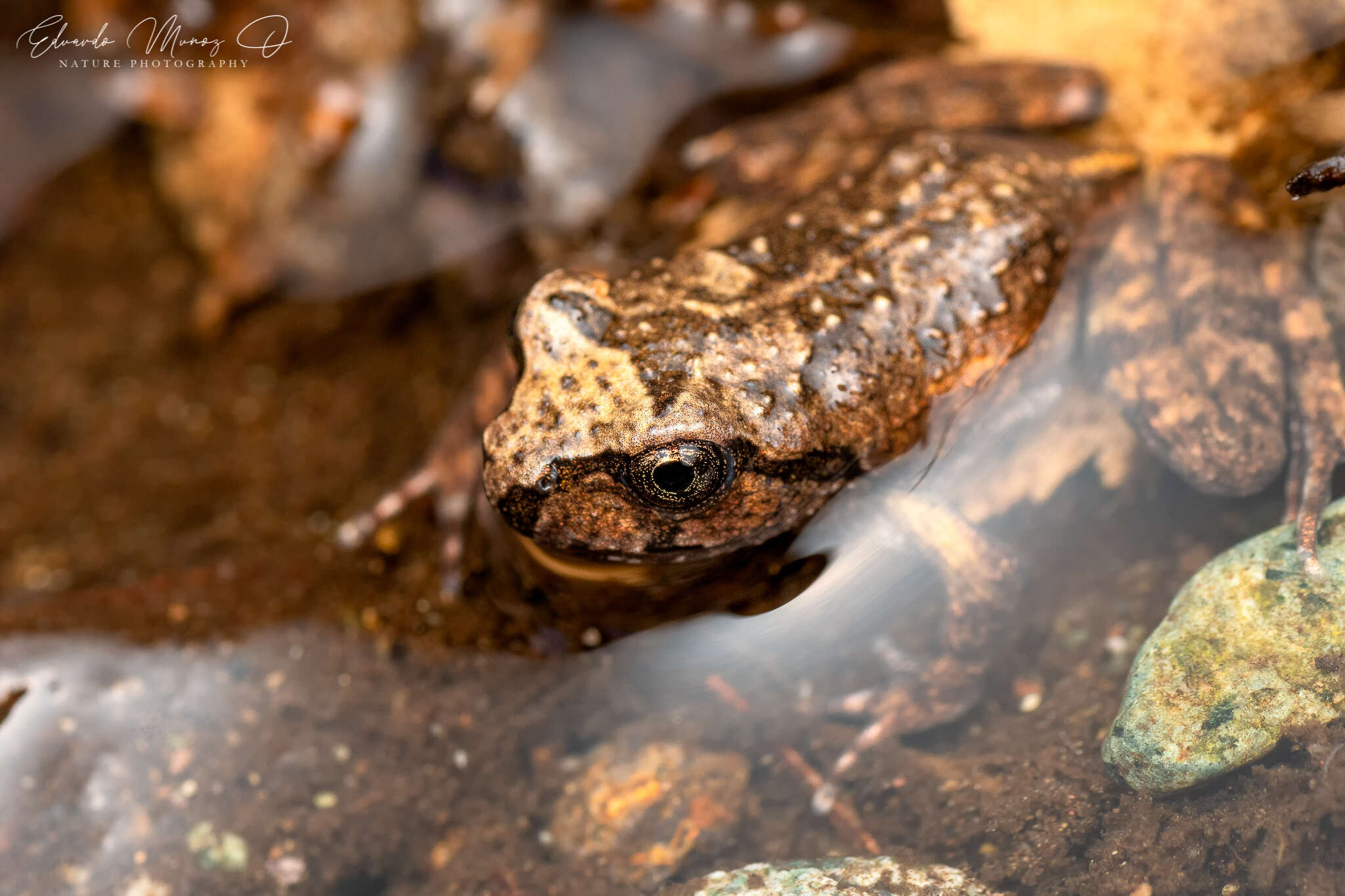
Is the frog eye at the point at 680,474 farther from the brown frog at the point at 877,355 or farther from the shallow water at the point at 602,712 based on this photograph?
the shallow water at the point at 602,712

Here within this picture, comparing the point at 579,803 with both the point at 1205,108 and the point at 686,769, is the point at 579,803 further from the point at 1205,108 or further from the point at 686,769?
the point at 1205,108

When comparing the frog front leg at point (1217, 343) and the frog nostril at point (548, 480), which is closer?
the frog nostril at point (548, 480)

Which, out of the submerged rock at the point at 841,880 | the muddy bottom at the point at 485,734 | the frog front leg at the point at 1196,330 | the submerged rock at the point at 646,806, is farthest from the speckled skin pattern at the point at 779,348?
the submerged rock at the point at 841,880

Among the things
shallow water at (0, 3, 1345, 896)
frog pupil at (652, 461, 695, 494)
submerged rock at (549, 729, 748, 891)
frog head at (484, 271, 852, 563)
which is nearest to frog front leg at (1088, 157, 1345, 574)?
shallow water at (0, 3, 1345, 896)

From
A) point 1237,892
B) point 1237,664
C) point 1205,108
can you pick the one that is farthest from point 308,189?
point 1237,892

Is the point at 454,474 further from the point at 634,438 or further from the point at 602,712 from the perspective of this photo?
the point at 634,438

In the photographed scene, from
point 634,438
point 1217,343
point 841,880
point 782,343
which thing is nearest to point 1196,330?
point 1217,343
